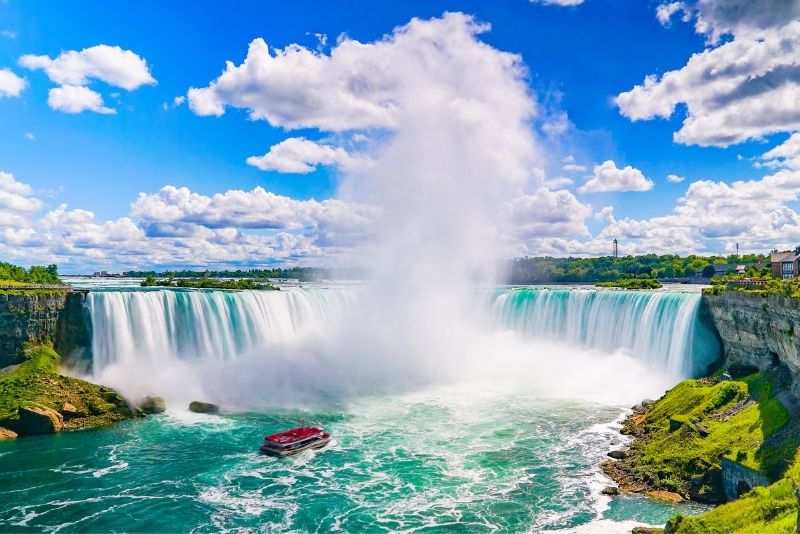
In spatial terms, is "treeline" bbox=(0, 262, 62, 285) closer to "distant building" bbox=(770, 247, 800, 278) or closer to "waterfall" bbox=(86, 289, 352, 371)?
"waterfall" bbox=(86, 289, 352, 371)

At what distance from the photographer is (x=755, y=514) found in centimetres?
1330

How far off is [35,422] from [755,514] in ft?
101

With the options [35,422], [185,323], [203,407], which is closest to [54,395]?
[35,422]

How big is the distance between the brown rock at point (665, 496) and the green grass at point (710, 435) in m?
0.31

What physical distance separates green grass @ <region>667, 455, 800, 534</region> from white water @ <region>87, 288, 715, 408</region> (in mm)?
19322

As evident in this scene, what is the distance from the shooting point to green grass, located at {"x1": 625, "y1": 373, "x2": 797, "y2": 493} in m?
18.3

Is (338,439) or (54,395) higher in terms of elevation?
(54,395)

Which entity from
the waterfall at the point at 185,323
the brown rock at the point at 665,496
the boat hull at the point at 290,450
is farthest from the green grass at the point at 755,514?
the waterfall at the point at 185,323

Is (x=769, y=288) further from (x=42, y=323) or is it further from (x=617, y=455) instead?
(x=42, y=323)

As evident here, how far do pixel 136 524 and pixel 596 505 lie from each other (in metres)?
15.5

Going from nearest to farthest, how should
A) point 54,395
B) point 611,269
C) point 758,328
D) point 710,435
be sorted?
point 710,435, point 758,328, point 54,395, point 611,269

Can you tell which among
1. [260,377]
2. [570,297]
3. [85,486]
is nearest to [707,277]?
[570,297]

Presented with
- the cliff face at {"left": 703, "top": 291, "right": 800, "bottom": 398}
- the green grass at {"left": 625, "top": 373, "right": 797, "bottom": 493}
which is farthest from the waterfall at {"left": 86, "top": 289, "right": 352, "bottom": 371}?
the cliff face at {"left": 703, "top": 291, "right": 800, "bottom": 398}

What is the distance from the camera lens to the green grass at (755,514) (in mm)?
12391
